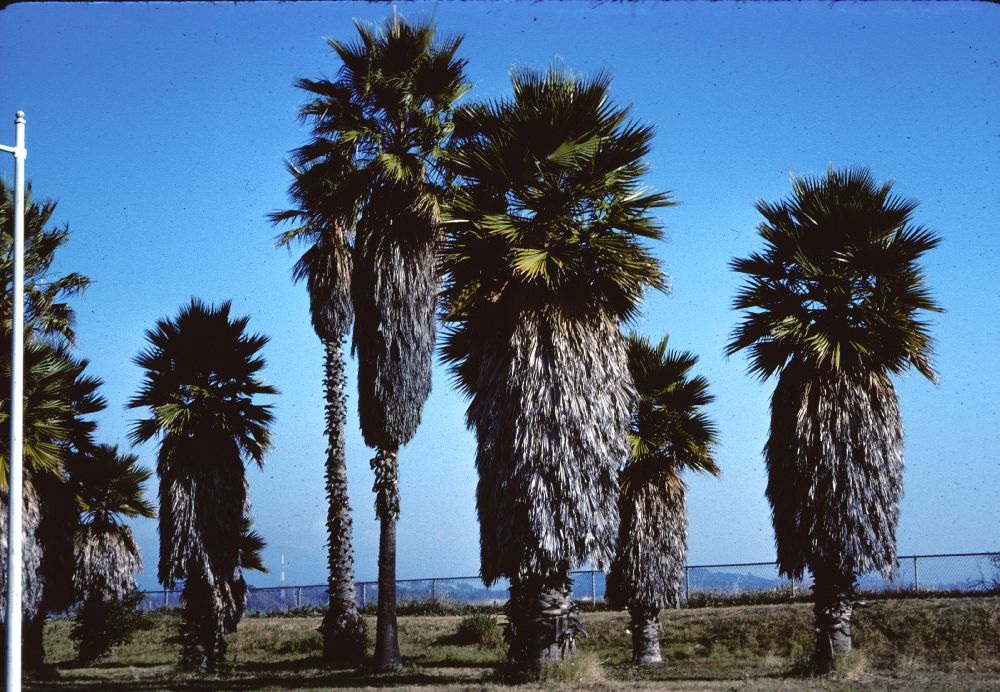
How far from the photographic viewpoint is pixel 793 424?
19594 mm

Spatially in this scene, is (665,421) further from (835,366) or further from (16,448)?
(16,448)

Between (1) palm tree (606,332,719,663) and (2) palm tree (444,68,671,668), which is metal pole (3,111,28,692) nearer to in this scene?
(2) palm tree (444,68,671,668)

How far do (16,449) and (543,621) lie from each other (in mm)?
7874

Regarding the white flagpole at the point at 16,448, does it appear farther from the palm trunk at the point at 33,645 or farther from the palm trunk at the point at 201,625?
the palm trunk at the point at 33,645

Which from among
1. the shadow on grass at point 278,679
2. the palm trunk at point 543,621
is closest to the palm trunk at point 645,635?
the shadow on grass at point 278,679

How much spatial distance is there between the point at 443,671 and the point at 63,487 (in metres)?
12.2

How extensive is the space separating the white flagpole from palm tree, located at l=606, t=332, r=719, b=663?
13811 mm

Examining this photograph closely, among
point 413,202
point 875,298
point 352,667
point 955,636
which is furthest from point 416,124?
point 955,636

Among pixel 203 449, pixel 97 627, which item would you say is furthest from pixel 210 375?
pixel 97 627

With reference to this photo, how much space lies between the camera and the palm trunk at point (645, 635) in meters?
24.7

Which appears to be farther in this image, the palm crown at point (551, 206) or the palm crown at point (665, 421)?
the palm crown at point (665, 421)

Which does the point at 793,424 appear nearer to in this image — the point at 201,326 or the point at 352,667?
the point at 352,667

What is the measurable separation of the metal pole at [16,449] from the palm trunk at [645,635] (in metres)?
14.9

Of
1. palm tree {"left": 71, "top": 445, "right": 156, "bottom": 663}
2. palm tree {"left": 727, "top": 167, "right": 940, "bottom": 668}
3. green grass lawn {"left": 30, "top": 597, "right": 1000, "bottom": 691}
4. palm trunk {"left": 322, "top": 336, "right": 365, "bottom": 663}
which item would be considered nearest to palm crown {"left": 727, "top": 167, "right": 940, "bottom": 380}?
palm tree {"left": 727, "top": 167, "right": 940, "bottom": 668}
